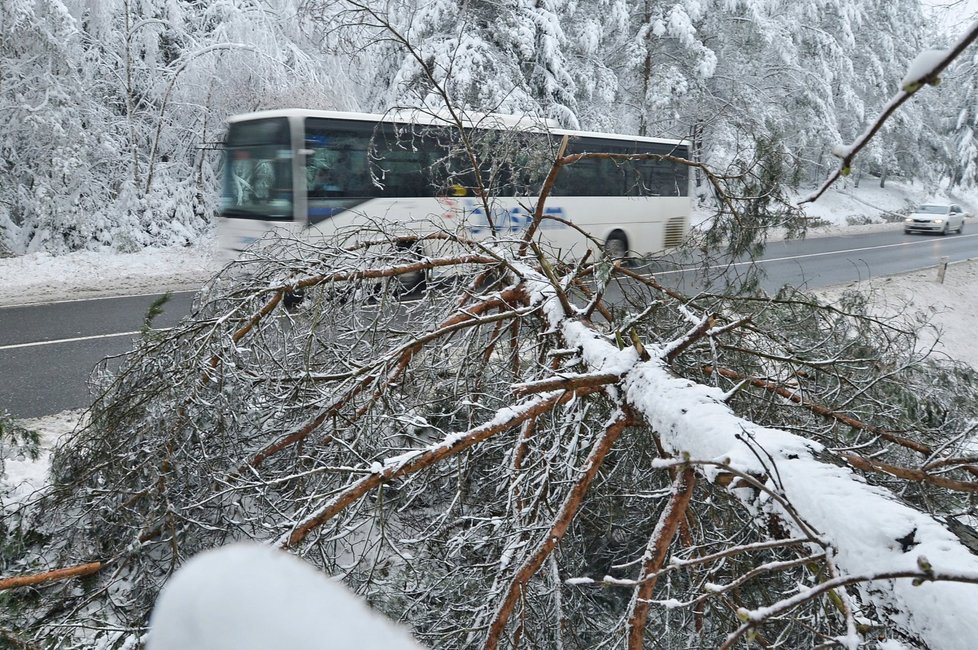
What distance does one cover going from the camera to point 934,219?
24922 mm

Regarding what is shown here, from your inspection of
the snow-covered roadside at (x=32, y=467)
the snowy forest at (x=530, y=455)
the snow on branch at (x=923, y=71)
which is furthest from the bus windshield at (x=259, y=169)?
the snow on branch at (x=923, y=71)

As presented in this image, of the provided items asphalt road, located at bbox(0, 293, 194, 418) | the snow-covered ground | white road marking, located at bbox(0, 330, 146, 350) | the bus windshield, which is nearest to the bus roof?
the bus windshield

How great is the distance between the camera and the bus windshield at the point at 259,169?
9961 millimetres

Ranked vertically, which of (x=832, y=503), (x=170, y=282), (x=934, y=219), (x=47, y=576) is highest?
(x=832, y=503)

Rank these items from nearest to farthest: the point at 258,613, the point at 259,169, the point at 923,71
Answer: the point at 258,613 → the point at 923,71 → the point at 259,169

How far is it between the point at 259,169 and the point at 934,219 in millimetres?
24770

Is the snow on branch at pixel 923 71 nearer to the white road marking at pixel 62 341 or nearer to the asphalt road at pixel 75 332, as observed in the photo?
the asphalt road at pixel 75 332

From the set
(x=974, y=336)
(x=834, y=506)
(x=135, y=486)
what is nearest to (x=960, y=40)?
(x=834, y=506)

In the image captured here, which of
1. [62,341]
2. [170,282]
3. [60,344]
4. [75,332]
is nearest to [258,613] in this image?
[60,344]

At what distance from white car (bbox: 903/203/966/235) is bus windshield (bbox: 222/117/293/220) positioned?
2424 cm

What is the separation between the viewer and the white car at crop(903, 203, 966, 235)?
81.7ft

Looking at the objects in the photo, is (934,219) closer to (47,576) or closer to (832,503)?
(832,503)

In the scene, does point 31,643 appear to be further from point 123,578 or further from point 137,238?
point 137,238

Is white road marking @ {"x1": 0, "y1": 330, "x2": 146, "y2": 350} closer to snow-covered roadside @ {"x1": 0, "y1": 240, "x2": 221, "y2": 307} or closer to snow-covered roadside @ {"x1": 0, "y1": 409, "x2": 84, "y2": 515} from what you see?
snow-covered roadside @ {"x1": 0, "y1": 240, "x2": 221, "y2": 307}
